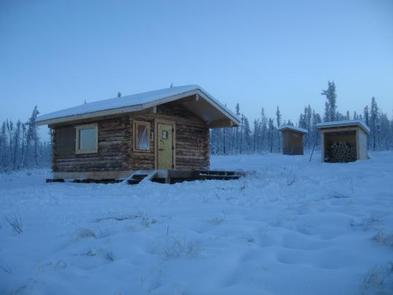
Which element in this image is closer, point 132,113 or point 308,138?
point 132,113

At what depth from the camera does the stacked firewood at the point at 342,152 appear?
21.2m

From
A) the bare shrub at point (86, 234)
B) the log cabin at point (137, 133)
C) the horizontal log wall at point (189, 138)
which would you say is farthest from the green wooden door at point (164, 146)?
the bare shrub at point (86, 234)

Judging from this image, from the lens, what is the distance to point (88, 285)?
355cm

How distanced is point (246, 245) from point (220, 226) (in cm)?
90

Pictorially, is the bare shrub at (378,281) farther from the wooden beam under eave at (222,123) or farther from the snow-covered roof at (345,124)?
the snow-covered roof at (345,124)

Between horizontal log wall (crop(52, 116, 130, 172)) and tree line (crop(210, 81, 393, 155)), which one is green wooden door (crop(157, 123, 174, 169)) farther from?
tree line (crop(210, 81, 393, 155))

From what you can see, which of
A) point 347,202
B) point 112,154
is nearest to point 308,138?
point 112,154

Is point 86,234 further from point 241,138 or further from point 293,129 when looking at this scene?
point 241,138

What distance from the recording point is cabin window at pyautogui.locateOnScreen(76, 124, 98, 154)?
1633 cm

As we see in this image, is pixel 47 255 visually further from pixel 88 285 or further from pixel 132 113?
pixel 132 113

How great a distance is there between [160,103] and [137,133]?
191cm

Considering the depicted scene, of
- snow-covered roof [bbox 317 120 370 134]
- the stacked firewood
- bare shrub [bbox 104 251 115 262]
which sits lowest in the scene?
bare shrub [bbox 104 251 115 262]

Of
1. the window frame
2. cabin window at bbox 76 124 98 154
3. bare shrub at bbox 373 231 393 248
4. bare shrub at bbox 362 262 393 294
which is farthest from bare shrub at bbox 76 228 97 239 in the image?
cabin window at bbox 76 124 98 154

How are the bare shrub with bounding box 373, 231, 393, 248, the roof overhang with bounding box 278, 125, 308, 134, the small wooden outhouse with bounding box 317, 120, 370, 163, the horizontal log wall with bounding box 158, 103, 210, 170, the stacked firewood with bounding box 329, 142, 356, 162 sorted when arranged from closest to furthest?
the bare shrub with bounding box 373, 231, 393, 248 < the horizontal log wall with bounding box 158, 103, 210, 170 < the small wooden outhouse with bounding box 317, 120, 370, 163 < the stacked firewood with bounding box 329, 142, 356, 162 < the roof overhang with bounding box 278, 125, 308, 134
